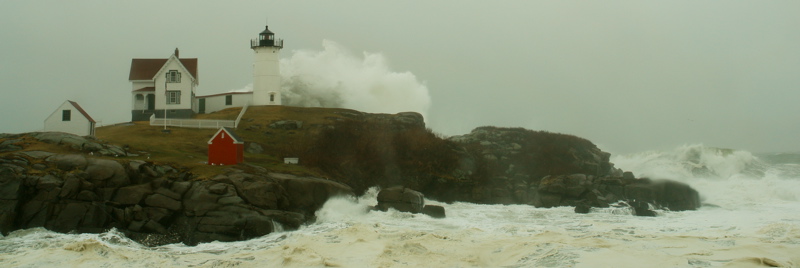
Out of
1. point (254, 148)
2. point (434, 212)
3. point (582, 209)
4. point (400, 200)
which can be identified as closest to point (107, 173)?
point (400, 200)

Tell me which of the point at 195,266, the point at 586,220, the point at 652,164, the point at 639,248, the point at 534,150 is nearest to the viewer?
the point at 195,266

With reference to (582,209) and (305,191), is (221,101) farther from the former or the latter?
(582,209)

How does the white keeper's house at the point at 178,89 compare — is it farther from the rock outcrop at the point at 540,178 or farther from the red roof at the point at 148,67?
the rock outcrop at the point at 540,178

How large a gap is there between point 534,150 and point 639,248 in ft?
95.8

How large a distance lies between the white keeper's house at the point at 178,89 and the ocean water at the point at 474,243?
24857 millimetres

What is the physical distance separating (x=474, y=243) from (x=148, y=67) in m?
40.7

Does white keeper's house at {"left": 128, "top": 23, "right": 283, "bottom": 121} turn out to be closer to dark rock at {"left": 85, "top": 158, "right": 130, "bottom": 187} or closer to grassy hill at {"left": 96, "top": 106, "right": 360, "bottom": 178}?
grassy hill at {"left": 96, "top": 106, "right": 360, "bottom": 178}

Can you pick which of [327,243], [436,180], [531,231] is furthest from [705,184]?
[327,243]

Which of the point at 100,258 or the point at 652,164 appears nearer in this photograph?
the point at 100,258

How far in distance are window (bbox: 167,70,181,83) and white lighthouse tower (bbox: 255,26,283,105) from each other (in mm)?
8994

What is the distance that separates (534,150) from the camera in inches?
2131

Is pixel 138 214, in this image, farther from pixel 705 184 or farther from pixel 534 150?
pixel 705 184

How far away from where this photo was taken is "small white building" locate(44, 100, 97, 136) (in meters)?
41.6

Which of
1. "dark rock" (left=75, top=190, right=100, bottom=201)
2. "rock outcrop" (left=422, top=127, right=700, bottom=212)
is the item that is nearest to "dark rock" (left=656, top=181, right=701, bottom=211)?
"rock outcrop" (left=422, top=127, right=700, bottom=212)
